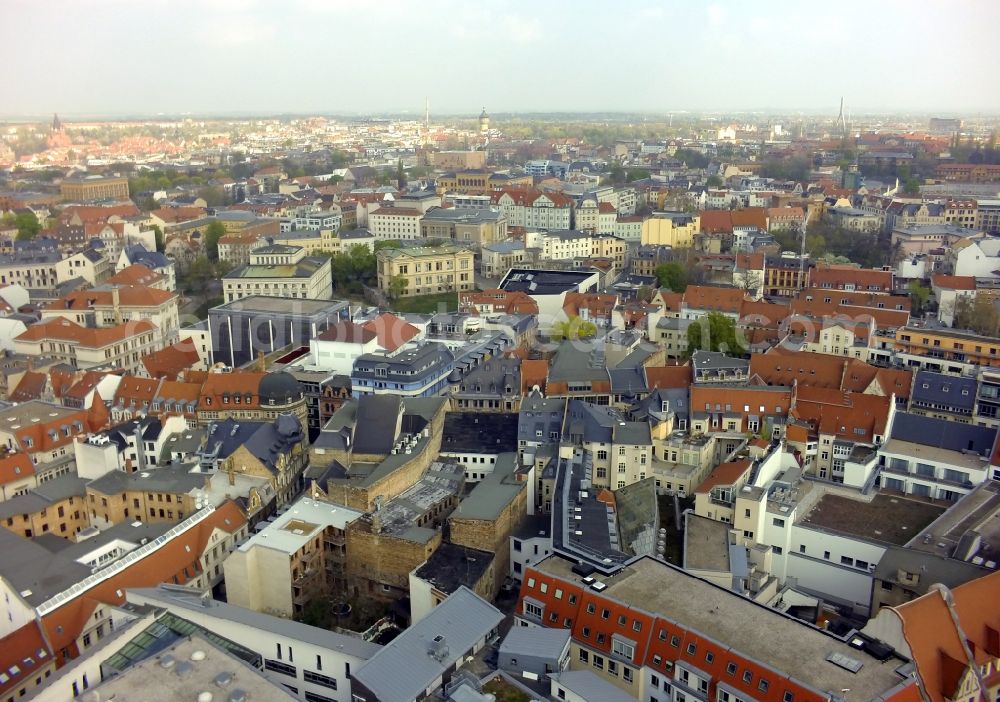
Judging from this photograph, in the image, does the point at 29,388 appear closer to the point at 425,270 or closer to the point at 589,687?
the point at 425,270

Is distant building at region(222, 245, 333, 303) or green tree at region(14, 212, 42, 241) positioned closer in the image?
distant building at region(222, 245, 333, 303)

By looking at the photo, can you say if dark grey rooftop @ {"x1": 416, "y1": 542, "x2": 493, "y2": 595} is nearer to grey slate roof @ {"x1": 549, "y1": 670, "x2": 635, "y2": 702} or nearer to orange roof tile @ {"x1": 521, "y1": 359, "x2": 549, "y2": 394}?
grey slate roof @ {"x1": 549, "y1": 670, "x2": 635, "y2": 702}

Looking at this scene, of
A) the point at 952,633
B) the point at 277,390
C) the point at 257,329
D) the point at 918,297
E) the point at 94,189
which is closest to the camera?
the point at 952,633

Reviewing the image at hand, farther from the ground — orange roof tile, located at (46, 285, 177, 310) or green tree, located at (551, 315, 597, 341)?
orange roof tile, located at (46, 285, 177, 310)

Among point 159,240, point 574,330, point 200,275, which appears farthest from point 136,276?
point 574,330

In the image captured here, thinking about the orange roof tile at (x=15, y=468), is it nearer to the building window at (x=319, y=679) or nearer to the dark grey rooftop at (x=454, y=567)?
the dark grey rooftop at (x=454, y=567)

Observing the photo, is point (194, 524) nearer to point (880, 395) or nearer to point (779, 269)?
point (880, 395)


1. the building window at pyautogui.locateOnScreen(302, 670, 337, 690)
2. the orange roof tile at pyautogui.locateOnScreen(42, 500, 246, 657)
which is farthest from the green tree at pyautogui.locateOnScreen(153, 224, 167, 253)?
the building window at pyautogui.locateOnScreen(302, 670, 337, 690)
